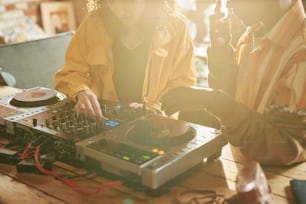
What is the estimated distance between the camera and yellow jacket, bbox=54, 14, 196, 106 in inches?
64.6

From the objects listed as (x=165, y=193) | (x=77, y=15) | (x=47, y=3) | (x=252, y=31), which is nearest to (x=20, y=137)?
(x=165, y=193)

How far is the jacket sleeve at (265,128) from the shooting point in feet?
3.23

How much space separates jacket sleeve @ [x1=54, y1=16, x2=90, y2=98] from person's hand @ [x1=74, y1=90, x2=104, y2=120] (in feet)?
0.79

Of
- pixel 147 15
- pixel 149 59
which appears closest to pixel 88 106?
pixel 149 59

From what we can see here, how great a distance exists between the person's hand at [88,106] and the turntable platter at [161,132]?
0.14m

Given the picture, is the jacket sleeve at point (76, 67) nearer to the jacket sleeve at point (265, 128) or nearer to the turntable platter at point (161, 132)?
the turntable platter at point (161, 132)

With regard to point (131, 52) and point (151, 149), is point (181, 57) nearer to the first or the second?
point (131, 52)

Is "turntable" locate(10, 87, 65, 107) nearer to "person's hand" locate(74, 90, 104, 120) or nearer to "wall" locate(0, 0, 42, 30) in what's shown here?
"person's hand" locate(74, 90, 104, 120)

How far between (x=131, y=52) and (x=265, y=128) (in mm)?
870

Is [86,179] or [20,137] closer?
[86,179]

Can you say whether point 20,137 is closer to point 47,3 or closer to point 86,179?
point 86,179

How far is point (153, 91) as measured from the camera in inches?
65.9

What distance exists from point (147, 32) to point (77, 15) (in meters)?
2.96

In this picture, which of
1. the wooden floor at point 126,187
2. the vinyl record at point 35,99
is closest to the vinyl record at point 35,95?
the vinyl record at point 35,99
